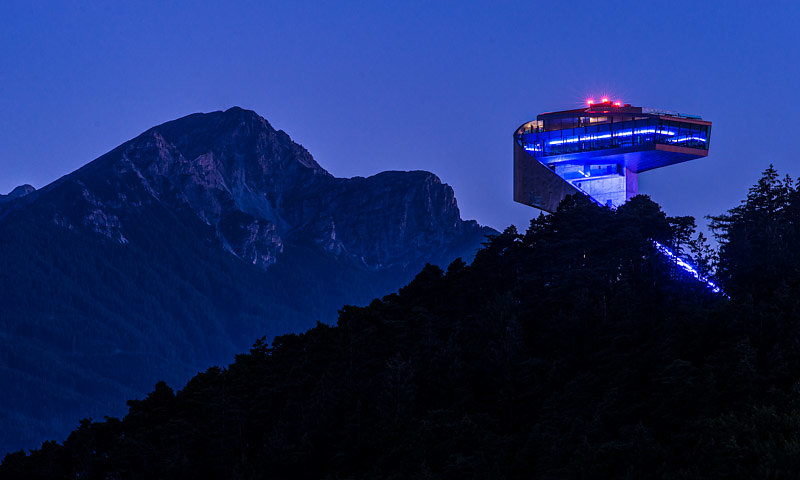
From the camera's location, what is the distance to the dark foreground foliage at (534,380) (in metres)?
57.8

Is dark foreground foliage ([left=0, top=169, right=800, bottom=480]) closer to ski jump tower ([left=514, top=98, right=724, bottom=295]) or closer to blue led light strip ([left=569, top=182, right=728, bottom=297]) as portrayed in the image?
blue led light strip ([left=569, top=182, right=728, bottom=297])

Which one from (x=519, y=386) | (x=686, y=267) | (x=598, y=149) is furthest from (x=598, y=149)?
(x=519, y=386)

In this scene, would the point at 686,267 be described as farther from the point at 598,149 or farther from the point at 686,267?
the point at 598,149

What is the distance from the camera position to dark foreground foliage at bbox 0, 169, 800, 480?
2274 inches

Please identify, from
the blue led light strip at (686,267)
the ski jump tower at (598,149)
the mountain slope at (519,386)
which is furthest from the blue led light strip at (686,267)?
the ski jump tower at (598,149)

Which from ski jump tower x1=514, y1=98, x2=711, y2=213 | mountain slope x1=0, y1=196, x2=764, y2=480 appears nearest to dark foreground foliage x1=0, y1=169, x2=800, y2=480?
mountain slope x1=0, y1=196, x2=764, y2=480

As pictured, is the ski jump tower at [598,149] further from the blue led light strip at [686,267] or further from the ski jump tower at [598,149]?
the blue led light strip at [686,267]

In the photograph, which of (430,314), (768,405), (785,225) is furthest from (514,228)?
(768,405)

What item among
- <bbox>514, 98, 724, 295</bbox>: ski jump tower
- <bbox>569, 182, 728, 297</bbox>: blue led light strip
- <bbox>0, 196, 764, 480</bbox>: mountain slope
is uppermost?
<bbox>514, 98, 724, 295</bbox>: ski jump tower

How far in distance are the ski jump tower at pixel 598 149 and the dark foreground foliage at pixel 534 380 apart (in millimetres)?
21391

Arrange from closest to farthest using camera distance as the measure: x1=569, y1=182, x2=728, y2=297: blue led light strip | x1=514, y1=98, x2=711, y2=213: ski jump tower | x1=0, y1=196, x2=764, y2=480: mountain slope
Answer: x1=0, y1=196, x2=764, y2=480: mountain slope, x1=569, y1=182, x2=728, y2=297: blue led light strip, x1=514, y1=98, x2=711, y2=213: ski jump tower

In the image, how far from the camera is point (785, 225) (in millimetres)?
84188

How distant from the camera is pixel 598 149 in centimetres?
11962

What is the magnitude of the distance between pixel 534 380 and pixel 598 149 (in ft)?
167
